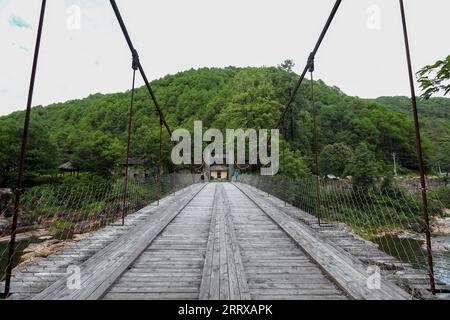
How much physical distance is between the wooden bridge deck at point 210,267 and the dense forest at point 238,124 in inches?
414

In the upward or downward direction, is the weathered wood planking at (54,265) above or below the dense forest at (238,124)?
below

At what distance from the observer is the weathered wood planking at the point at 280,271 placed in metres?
1.63

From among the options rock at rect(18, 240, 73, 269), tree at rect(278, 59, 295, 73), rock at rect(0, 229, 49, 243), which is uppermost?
tree at rect(278, 59, 295, 73)

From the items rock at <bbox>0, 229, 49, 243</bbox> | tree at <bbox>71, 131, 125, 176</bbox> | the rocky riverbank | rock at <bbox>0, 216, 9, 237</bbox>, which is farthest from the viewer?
tree at <bbox>71, 131, 125, 176</bbox>

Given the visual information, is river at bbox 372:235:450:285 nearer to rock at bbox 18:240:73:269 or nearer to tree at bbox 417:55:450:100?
tree at bbox 417:55:450:100

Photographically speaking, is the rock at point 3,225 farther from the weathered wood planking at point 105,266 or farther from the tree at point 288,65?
the tree at point 288,65

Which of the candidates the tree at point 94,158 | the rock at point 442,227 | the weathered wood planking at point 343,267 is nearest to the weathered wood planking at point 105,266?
the weathered wood planking at point 343,267

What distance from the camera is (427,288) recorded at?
62.6 inches

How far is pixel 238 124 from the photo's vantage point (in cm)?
1938

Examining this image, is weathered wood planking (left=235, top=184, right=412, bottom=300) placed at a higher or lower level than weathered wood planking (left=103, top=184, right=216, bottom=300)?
higher

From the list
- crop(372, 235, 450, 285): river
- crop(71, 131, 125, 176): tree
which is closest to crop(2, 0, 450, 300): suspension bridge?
crop(372, 235, 450, 285): river

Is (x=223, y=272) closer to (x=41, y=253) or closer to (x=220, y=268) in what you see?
(x=220, y=268)

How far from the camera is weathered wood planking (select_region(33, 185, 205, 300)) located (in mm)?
1547
